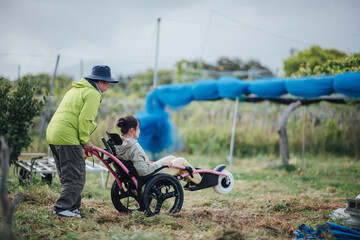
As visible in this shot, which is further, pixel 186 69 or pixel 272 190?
pixel 186 69

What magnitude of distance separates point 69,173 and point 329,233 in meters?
2.83

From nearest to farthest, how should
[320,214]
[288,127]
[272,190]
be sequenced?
[320,214], [272,190], [288,127]

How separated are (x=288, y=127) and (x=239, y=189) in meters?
5.45

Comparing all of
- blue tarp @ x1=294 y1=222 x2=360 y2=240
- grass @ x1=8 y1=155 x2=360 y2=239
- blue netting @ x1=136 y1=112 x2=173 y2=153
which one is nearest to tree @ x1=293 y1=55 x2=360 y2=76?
grass @ x1=8 y1=155 x2=360 y2=239

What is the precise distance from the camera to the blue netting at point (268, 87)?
8.21 m

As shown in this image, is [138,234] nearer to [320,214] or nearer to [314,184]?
[320,214]

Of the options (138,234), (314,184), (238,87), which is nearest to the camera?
(138,234)

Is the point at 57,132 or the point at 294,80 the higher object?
the point at 294,80

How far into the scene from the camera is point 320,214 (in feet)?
15.9

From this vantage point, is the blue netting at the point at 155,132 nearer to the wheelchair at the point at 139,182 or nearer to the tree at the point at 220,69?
the wheelchair at the point at 139,182

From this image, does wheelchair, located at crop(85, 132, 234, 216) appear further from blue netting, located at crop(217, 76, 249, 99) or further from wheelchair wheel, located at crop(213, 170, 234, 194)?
blue netting, located at crop(217, 76, 249, 99)

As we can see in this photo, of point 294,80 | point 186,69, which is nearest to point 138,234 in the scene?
point 294,80

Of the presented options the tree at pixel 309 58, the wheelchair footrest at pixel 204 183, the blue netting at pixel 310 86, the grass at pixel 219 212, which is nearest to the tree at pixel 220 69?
the tree at pixel 309 58

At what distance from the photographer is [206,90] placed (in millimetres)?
9086
